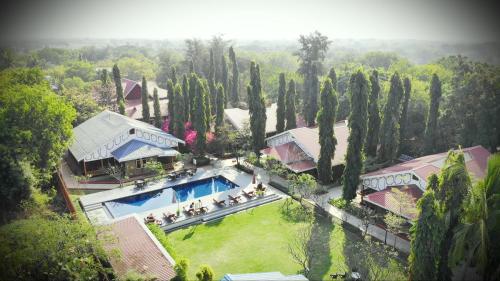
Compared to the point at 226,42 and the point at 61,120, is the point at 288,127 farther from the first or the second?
the point at 226,42

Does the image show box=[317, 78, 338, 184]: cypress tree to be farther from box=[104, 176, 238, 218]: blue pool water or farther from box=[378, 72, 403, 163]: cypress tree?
box=[104, 176, 238, 218]: blue pool water

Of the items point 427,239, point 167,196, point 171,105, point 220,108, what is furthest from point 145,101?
point 427,239

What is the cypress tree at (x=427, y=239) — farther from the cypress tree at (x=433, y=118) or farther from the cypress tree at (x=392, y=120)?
the cypress tree at (x=433, y=118)

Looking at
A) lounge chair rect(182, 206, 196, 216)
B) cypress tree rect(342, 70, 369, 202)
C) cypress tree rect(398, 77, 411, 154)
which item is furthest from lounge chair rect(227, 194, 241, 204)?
cypress tree rect(398, 77, 411, 154)

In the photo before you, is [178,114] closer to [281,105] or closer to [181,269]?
[281,105]

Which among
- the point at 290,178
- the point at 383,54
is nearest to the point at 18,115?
the point at 290,178
